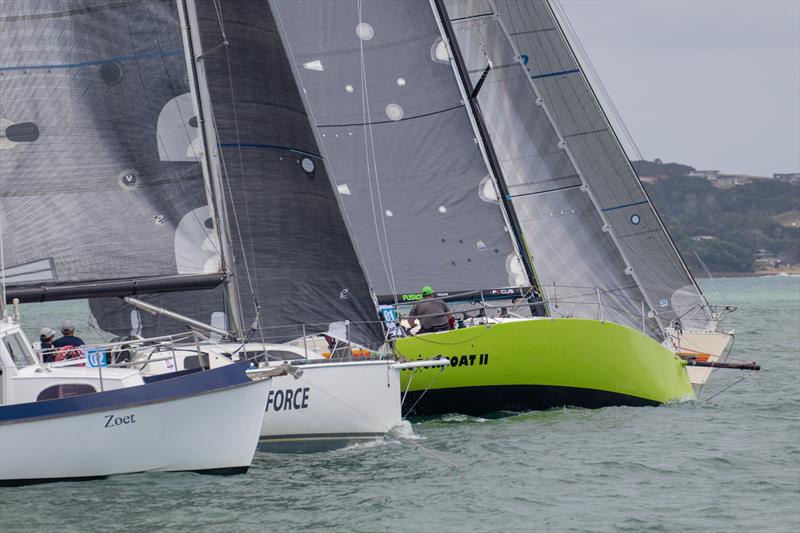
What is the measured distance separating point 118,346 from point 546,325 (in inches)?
255

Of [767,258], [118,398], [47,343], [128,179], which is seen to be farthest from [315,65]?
[767,258]

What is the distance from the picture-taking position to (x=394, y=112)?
22922 millimetres

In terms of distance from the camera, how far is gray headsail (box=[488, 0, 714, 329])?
26.0 metres

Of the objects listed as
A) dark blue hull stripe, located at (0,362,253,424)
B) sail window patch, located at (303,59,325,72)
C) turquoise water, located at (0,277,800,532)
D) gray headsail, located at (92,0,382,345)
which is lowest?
turquoise water, located at (0,277,800,532)

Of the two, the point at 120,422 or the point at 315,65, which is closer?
the point at 120,422

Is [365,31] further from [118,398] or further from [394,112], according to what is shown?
[118,398]

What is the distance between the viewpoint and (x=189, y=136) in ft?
55.3

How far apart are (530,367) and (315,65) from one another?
690 centimetres

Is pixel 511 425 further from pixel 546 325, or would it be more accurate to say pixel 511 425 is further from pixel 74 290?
pixel 74 290

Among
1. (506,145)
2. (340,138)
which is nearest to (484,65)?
(506,145)

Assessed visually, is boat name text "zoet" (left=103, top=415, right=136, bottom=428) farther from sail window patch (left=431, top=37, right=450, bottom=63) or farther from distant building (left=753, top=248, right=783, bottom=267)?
distant building (left=753, top=248, right=783, bottom=267)

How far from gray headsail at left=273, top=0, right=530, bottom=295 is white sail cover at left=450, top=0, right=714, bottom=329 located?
99.0 inches

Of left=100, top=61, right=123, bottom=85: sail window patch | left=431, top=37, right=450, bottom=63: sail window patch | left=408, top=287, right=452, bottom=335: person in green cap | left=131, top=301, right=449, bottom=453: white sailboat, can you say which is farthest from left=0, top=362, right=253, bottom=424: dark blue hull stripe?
left=431, top=37, right=450, bottom=63: sail window patch

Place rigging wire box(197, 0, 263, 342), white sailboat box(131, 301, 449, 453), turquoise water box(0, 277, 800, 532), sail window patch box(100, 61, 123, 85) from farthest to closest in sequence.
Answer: rigging wire box(197, 0, 263, 342) < sail window patch box(100, 61, 123, 85) < white sailboat box(131, 301, 449, 453) < turquoise water box(0, 277, 800, 532)
